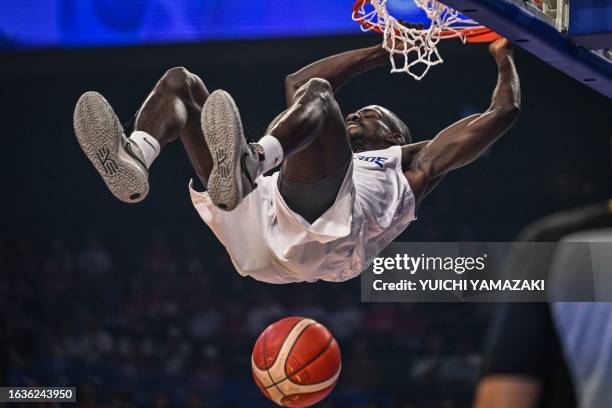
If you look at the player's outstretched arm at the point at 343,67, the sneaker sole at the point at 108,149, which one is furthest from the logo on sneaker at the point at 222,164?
the player's outstretched arm at the point at 343,67

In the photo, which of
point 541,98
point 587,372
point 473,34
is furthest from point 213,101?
point 541,98

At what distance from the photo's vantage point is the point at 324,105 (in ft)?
12.3

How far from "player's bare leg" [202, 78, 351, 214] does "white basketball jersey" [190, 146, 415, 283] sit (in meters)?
0.17

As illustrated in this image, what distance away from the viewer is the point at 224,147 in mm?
3270

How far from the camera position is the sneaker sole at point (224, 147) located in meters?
3.26

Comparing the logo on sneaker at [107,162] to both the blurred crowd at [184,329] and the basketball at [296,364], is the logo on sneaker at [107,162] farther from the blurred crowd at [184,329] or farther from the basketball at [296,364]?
the blurred crowd at [184,329]

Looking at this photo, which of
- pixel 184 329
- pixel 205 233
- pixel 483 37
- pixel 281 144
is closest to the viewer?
pixel 281 144

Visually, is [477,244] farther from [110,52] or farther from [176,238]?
[110,52]

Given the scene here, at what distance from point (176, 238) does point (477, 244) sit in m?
2.94

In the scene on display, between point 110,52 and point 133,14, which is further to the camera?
point 110,52

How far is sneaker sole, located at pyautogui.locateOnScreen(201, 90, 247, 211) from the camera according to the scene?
326 centimetres

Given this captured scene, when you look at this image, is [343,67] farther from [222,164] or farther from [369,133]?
[222,164]

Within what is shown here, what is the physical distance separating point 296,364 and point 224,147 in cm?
214

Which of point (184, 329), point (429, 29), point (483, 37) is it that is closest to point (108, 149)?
point (429, 29)
